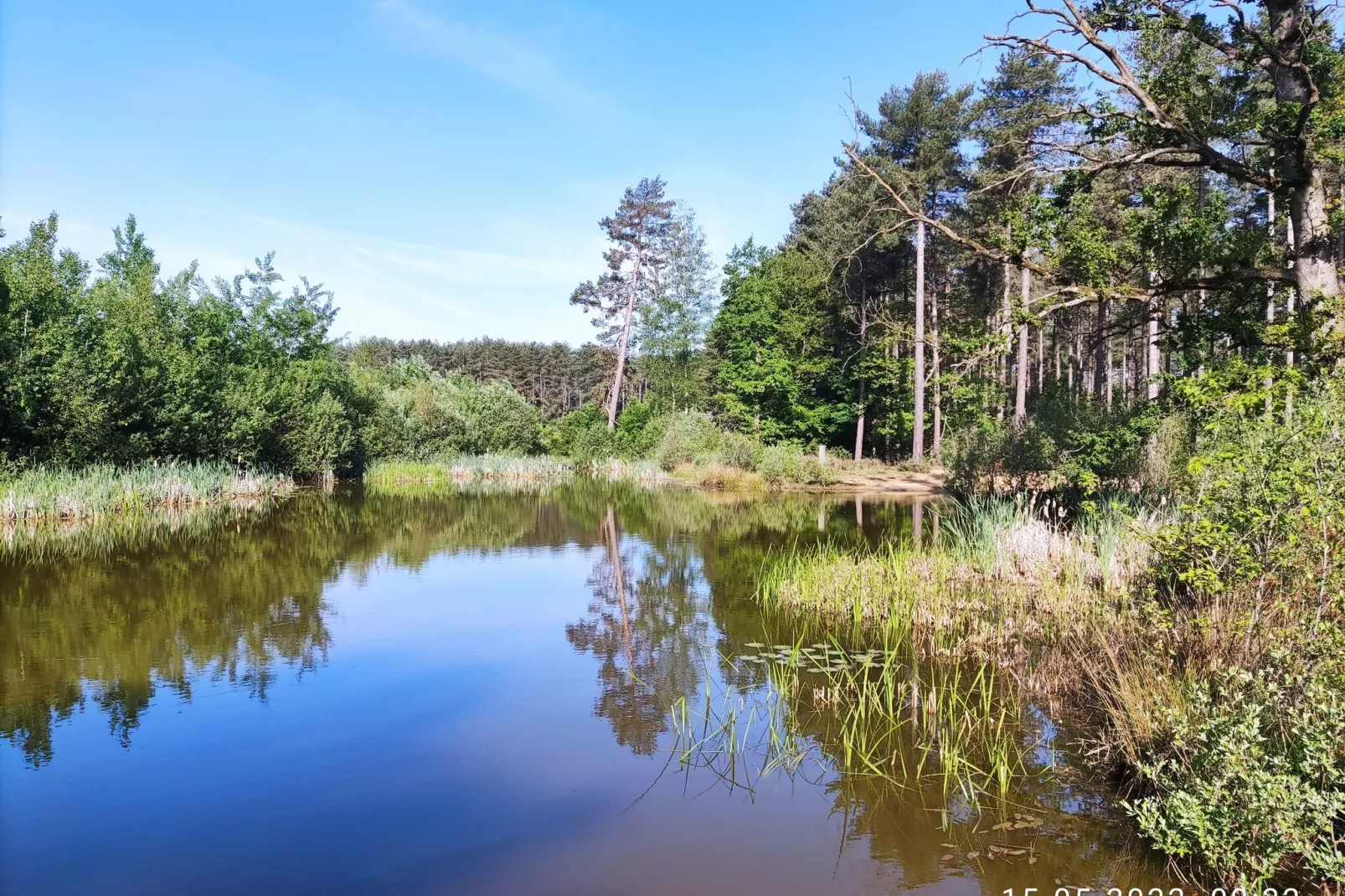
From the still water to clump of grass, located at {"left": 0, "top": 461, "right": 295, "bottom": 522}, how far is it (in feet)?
18.9

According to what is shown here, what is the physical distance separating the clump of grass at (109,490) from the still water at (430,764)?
577 cm

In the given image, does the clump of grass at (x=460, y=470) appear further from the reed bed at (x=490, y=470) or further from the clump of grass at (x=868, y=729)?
the clump of grass at (x=868, y=729)

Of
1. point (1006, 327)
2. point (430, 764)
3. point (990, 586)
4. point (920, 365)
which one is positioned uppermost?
point (1006, 327)

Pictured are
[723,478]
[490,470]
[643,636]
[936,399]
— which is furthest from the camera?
[490,470]

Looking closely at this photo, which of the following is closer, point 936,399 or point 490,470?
point 936,399

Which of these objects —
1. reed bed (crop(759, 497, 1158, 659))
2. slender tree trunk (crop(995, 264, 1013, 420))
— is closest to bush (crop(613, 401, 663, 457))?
slender tree trunk (crop(995, 264, 1013, 420))

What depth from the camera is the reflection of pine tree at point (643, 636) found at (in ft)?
19.9

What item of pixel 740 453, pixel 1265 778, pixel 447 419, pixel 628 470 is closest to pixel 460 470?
pixel 447 419

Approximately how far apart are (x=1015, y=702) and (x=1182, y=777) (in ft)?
6.39

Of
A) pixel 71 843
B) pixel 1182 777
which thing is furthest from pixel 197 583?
pixel 1182 777

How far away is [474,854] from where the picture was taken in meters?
4.01

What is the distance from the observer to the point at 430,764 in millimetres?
5105

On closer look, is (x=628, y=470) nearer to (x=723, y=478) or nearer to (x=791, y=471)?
(x=723, y=478)

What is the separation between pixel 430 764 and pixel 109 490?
15.8m
